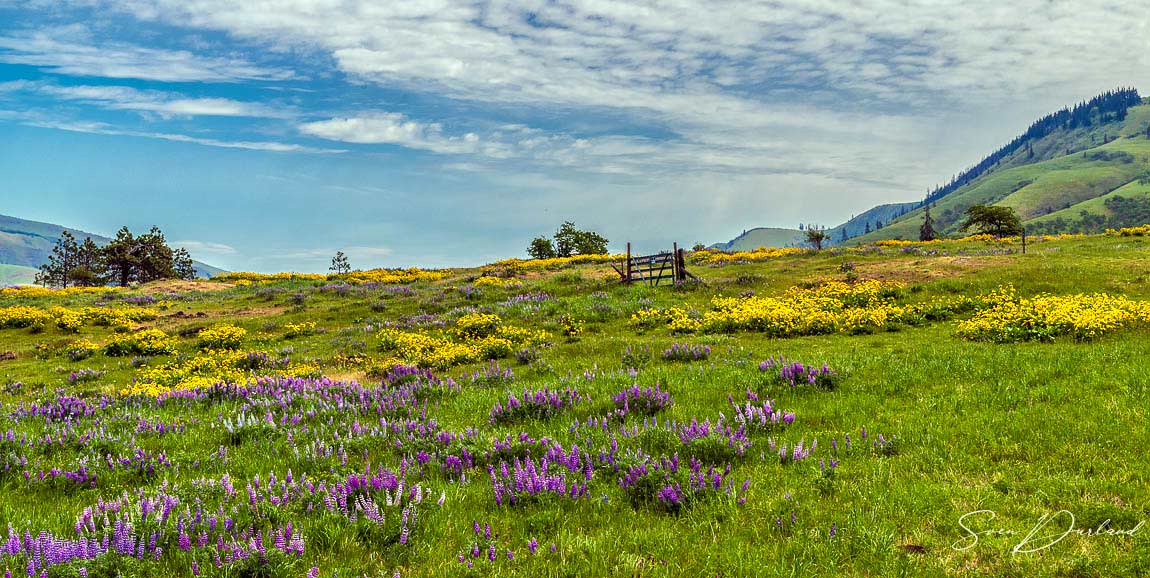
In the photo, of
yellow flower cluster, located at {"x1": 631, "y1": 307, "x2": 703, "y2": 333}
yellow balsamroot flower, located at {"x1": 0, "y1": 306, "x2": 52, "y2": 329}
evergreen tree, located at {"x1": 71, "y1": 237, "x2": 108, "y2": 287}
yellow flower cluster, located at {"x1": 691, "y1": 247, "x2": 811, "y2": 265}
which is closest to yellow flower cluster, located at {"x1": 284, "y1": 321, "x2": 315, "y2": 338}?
yellow balsamroot flower, located at {"x1": 0, "y1": 306, "x2": 52, "y2": 329}

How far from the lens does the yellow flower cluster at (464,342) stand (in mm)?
16688

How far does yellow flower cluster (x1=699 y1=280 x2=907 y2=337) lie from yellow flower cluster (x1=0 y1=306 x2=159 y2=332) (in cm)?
2784

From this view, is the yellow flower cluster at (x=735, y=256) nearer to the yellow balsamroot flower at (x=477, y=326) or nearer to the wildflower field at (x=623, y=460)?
the yellow balsamroot flower at (x=477, y=326)

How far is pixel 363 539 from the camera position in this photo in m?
5.13

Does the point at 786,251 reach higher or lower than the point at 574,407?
higher

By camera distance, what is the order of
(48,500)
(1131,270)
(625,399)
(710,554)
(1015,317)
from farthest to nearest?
(1131,270) → (1015,317) → (625,399) → (48,500) → (710,554)

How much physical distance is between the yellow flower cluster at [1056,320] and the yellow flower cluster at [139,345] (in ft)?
85.6

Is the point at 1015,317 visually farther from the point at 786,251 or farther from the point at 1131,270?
the point at 786,251

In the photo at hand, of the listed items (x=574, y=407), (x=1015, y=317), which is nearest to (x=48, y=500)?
(x=574, y=407)

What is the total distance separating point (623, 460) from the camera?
21.3 feet

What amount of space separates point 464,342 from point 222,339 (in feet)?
33.2

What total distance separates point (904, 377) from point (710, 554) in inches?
284

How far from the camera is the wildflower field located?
4.74m

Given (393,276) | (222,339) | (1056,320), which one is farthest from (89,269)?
(1056,320)
